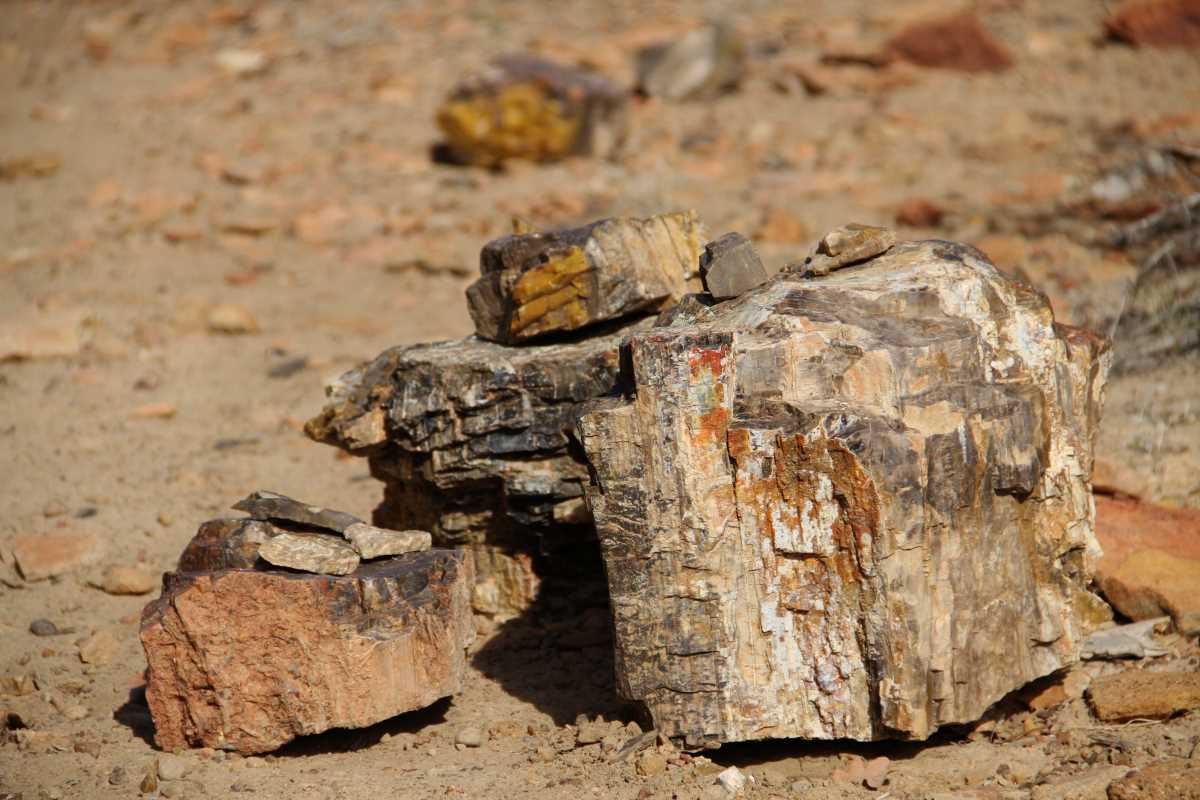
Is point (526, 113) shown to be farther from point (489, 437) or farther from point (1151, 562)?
point (1151, 562)

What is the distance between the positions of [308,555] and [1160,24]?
10549mm

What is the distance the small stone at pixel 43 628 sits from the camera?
4777mm

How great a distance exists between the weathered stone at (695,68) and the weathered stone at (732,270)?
7884 millimetres

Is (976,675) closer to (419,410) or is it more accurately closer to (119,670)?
(419,410)

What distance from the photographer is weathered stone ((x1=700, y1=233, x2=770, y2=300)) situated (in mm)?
4031

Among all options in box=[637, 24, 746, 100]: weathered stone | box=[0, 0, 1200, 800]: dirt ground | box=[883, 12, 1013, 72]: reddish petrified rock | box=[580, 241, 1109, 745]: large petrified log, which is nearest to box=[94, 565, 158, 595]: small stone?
box=[0, 0, 1200, 800]: dirt ground

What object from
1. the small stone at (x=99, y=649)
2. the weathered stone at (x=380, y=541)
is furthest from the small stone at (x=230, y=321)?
the weathered stone at (x=380, y=541)

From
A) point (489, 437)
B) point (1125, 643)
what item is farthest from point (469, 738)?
point (1125, 643)

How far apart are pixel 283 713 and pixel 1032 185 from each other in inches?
292

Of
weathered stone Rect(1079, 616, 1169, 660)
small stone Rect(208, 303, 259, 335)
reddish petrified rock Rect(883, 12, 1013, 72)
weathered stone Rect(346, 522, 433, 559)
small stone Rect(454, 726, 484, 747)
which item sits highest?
reddish petrified rock Rect(883, 12, 1013, 72)

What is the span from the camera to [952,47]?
38.8 feet

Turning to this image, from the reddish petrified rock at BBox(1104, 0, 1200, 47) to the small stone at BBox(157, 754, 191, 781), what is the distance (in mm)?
10895

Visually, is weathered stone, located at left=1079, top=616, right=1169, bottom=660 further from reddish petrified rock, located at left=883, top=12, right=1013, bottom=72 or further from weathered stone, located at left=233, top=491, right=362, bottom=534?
reddish petrified rock, located at left=883, top=12, right=1013, bottom=72

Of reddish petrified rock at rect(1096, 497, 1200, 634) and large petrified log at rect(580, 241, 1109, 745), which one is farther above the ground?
large petrified log at rect(580, 241, 1109, 745)
